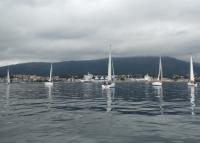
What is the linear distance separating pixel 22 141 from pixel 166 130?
11.9 meters

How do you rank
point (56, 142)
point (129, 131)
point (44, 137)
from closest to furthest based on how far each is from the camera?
point (56, 142), point (44, 137), point (129, 131)

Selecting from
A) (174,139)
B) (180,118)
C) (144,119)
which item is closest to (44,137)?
(174,139)

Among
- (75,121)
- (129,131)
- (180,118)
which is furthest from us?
(180,118)

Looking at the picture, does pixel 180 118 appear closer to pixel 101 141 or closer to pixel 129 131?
pixel 129 131

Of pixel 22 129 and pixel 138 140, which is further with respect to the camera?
pixel 22 129

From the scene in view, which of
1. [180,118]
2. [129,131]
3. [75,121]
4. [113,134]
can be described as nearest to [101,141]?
[113,134]

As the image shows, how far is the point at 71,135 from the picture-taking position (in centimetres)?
2556

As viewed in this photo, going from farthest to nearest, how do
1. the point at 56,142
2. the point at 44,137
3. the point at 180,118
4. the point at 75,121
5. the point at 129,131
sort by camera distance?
the point at 180,118 → the point at 75,121 → the point at 129,131 → the point at 44,137 → the point at 56,142

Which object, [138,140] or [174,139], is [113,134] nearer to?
[138,140]

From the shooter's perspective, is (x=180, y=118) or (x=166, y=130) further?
(x=180, y=118)

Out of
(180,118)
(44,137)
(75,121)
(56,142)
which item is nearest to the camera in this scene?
(56,142)

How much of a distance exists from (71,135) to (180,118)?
561 inches

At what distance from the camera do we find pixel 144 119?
34281 mm

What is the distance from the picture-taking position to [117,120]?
110 ft
